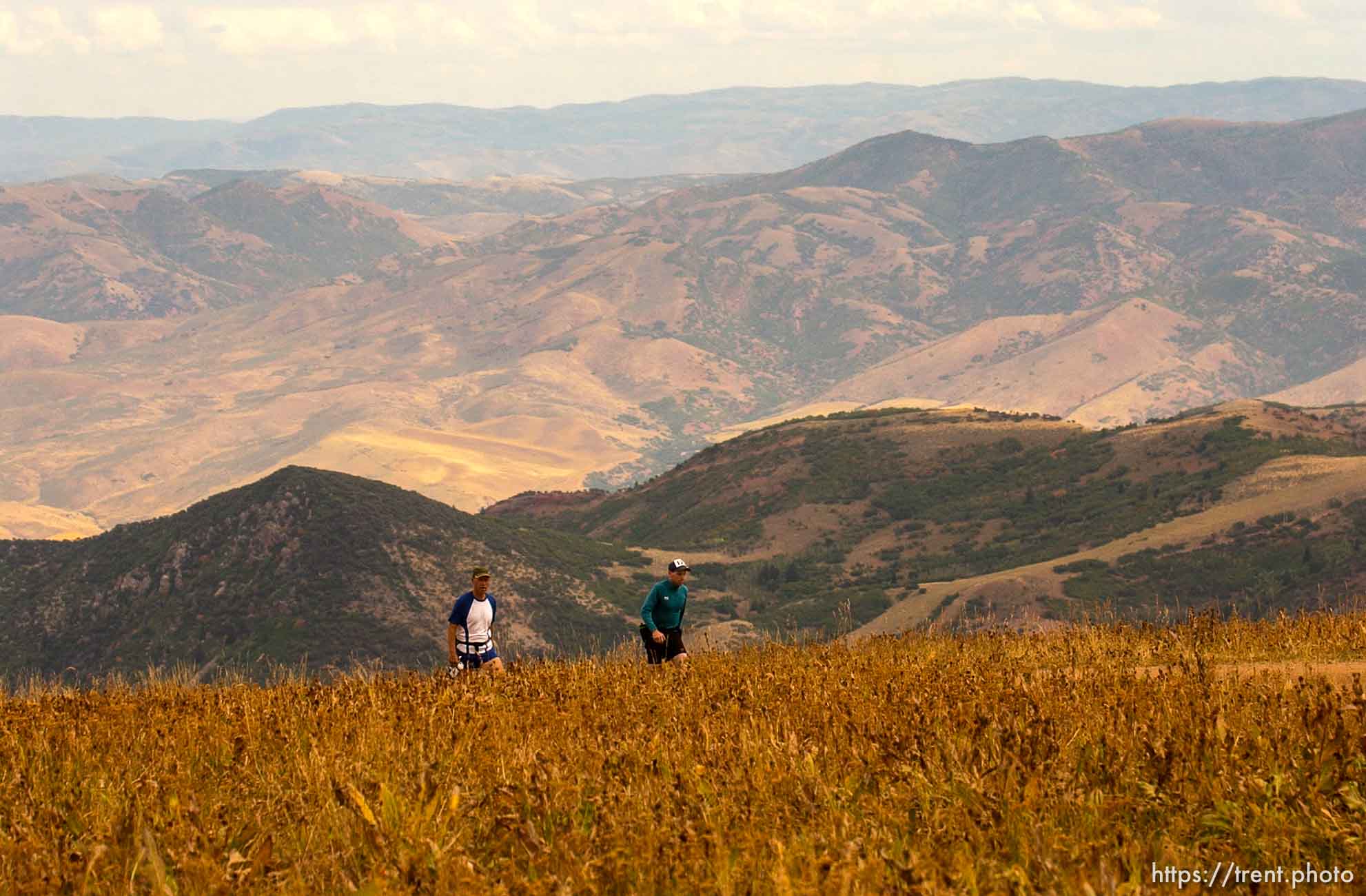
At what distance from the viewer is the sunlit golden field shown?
5.19 meters

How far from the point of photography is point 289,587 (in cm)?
5134

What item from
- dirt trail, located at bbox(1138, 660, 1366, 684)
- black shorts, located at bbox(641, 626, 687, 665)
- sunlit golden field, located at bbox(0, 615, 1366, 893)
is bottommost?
black shorts, located at bbox(641, 626, 687, 665)

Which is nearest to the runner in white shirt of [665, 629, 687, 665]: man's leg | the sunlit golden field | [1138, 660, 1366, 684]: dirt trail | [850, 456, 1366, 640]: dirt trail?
[665, 629, 687, 665]: man's leg

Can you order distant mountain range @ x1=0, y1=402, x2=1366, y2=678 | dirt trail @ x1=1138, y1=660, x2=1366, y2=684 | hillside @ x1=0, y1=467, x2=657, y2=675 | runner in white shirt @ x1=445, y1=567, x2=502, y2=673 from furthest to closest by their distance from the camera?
1. distant mountain range @ x1=0, y1=402, x2=1366, y2=678
2. hillside @ x1=0, y1=467, x2=657, y2=675
3. runner in white shirt @ x1=445, y1=567, x2=502, y2=673
4. dirt trail @ x1=1138, y1=660, x2=1366, y2=684

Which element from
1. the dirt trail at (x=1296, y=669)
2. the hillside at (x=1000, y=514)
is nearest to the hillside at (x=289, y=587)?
the hillside at (x=1000, y=514)

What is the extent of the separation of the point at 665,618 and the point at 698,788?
7.94m

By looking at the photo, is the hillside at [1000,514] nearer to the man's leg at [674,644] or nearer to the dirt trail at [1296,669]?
the man's leg at [674,644]

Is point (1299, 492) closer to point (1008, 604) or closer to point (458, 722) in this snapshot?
point (1008, 604)

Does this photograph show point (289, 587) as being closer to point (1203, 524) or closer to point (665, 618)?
point (1203, 524)

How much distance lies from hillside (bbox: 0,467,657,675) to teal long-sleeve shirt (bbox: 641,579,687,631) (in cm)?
3260

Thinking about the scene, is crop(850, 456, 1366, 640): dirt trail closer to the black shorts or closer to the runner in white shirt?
the black shorts

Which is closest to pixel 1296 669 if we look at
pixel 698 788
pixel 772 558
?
pixel 698 788

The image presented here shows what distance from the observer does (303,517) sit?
55844 mm

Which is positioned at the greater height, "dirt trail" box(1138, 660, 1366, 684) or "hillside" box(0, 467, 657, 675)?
"dirt trail" box(1138, 660, 1366, 684)
